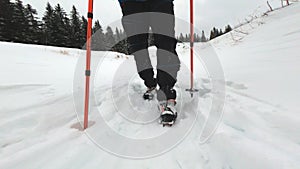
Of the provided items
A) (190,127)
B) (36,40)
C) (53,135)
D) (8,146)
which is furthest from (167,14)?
(36,40)

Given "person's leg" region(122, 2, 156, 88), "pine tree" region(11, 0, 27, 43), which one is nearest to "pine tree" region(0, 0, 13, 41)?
"pine tree" region(11, 0, 27, 43)

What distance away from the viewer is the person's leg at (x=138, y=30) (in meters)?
1.28

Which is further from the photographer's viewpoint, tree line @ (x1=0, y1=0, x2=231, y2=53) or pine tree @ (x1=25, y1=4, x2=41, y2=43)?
pine tree @ (x1=25, y1=4, x2=41, y2=43)

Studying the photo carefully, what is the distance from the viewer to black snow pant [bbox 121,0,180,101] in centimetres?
118

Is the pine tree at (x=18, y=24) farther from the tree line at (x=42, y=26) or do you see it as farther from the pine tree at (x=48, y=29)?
the pine tree at (x=48, y=29)

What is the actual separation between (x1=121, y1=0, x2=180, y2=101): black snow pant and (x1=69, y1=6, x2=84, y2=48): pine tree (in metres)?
20.5

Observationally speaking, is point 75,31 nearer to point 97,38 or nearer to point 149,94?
point 97,38

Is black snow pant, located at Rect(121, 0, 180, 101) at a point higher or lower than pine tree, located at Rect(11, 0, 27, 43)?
lower

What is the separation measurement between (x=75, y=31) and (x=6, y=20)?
20.0ft

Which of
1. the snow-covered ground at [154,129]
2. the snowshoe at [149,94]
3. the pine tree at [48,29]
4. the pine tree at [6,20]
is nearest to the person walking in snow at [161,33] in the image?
the snow-covered ground at [154,129]

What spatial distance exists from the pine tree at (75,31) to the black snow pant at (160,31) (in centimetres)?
2051

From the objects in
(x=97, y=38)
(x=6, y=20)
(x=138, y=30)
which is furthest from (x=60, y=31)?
(x=138, y=30)

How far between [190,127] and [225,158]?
313 millimetres

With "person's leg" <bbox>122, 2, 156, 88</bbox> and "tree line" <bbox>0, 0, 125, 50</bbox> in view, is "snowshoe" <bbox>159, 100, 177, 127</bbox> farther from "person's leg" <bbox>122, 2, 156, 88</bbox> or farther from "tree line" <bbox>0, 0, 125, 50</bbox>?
"tree line" <bbox>0, 0, 125, 50</bbox>
